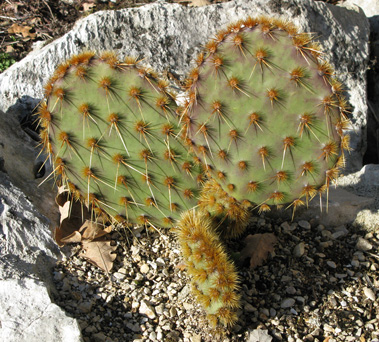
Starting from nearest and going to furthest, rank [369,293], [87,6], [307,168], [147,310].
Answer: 1. [307,168]
2. [147,310]
3. [369,293]
4. [87,6]

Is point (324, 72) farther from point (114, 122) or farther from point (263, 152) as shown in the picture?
point (114, 122)

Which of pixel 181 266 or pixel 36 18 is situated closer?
pixel 181 266

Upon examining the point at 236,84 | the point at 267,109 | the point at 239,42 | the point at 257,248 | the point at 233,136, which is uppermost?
the point at 239,42

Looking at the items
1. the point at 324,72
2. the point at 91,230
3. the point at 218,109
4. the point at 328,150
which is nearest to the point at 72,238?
the point at 91,230

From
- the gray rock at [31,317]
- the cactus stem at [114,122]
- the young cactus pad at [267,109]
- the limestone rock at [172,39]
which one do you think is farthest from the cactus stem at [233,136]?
the limestone rock at [172,39]

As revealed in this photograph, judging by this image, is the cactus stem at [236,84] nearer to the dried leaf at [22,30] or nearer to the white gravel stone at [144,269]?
the white gravel stone at [144,269]

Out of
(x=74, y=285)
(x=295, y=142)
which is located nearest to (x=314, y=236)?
(x=295, y=142)

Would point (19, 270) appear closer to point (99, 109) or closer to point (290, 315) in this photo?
point (99, 109)
